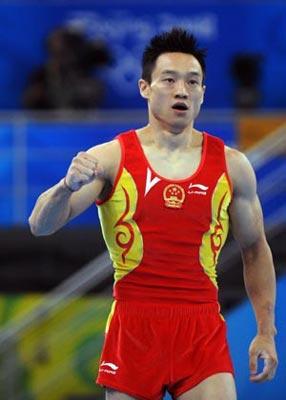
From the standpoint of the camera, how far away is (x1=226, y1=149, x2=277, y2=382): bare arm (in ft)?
17.9

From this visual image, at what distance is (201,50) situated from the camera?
5578 mm

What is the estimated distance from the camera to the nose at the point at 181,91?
537 centimetres

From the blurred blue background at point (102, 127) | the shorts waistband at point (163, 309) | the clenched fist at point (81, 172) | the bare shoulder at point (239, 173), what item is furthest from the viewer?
the blurred blue background at point (102, 127)

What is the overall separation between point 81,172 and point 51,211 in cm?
30

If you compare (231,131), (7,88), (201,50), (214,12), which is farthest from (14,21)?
(201,50)

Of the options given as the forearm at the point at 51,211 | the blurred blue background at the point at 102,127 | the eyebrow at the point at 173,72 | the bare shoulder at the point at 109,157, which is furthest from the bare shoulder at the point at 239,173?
the blurred blue background at the point at 102,127

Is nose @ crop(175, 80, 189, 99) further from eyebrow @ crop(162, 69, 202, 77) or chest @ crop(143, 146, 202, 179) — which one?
chest @ crop(143, 146, 202, 179)

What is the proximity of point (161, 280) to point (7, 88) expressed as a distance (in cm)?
775

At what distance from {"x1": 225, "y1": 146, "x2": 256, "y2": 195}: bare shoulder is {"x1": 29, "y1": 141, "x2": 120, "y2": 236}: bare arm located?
47 centimetres

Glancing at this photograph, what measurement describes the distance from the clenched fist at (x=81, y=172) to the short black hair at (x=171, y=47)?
0.70m

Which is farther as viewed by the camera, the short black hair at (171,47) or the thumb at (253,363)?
the short black hair at (171,47)

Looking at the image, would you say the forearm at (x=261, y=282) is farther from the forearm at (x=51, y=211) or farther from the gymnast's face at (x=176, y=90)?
the forearm at (x=51, y=211)

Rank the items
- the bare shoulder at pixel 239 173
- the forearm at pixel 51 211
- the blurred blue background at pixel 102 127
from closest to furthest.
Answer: the forearm at pixel 51 211, the bare shoulder at pixel 239 173, the blurred blue background at pixel 102 127

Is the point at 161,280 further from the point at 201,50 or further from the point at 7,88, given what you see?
the point at 7,88
